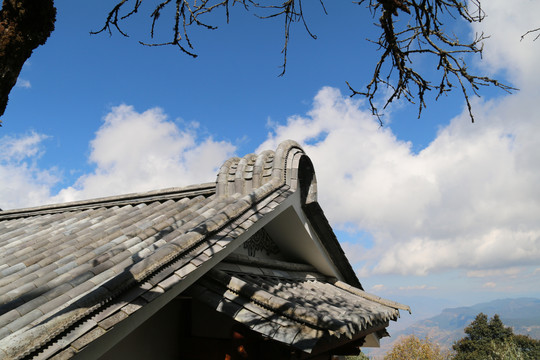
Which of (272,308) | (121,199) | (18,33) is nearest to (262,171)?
(272,308)

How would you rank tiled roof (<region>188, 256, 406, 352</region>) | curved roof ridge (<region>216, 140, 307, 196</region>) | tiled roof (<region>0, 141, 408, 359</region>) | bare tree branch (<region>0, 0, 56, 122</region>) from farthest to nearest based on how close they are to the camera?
curved roof ridge (<region>216, 140, 307, 196</region>), tiled roof (<region>188, 256, 406, 352</region>), tiled roof (<region>0, 141, 408, 359</region>), bare tree branch (<region>0, 0, 56, 122</region>)

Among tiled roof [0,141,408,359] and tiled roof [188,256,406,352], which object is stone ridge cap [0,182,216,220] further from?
tiled roof [188,256,406,352]

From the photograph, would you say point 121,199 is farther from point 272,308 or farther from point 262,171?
point 272,308

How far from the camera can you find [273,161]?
21.4 feet

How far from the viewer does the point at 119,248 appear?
15.5 feet

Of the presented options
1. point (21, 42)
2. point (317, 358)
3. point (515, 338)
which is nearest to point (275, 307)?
point (317, 358)

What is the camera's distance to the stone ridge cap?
7.13 m

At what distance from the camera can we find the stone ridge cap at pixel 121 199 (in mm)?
7133

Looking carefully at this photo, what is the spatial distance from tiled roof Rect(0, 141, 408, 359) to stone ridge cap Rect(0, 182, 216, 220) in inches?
1.0

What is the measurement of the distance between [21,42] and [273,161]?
4248 mm

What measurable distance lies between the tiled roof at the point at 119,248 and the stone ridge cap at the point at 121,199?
26mm

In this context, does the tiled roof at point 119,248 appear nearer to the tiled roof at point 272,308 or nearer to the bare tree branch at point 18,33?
the tiled roof at point 272,308

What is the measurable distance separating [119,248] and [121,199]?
3448 millimetres

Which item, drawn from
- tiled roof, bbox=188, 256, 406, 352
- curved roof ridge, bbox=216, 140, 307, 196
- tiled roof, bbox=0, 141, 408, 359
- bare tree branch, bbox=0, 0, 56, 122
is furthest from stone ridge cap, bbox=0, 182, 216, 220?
bare tree branch, bbox=0, 0, 56, 122
